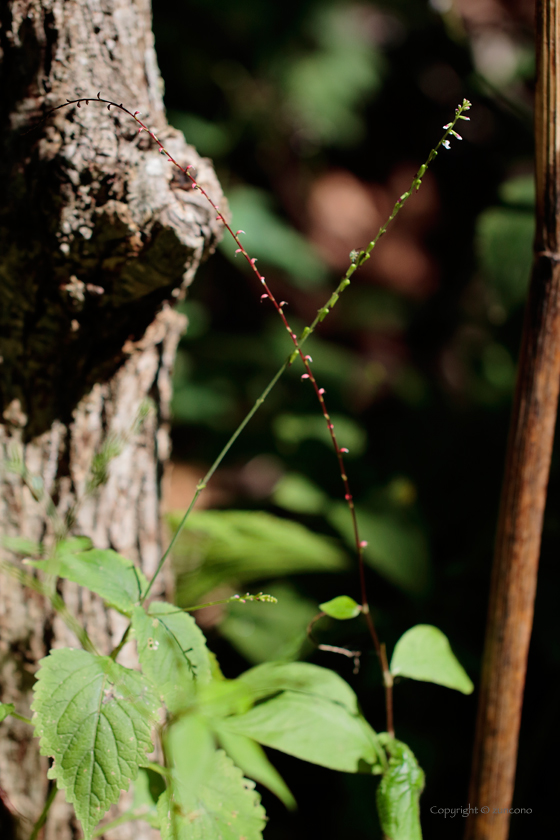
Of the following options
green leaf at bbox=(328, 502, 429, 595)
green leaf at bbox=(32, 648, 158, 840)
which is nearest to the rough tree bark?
green leaf at bbox=(32, 648, 158, 840)

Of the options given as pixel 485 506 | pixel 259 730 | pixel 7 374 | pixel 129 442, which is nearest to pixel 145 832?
pixel 259 730

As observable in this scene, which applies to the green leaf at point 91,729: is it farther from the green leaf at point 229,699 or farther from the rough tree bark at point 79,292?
the rough tree bark at point 79,292

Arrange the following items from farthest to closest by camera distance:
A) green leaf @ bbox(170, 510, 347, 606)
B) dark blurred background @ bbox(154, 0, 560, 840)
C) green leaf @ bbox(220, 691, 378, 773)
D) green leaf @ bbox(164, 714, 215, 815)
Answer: green leaf @ bbox(170, 510, 347, 606)
dark blurred background @ bbox(154, 0, 560, 840)
green leaf @ bbox(220, 691, 378, 773)
green leaf @ bbox(164, 714, 215, 815)

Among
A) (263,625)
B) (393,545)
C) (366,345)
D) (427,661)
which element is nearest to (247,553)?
(263,625)

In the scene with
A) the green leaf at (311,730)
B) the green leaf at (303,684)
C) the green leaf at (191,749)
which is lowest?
the green leaf at (311,730)

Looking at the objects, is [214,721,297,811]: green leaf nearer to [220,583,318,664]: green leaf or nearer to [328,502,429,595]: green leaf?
[220,583,318,664]: green leaf

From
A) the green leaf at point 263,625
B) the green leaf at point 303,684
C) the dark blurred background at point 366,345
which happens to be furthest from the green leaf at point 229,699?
the green leaf at point 263,625

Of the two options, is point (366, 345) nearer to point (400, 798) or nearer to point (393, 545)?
point (393, 545)
